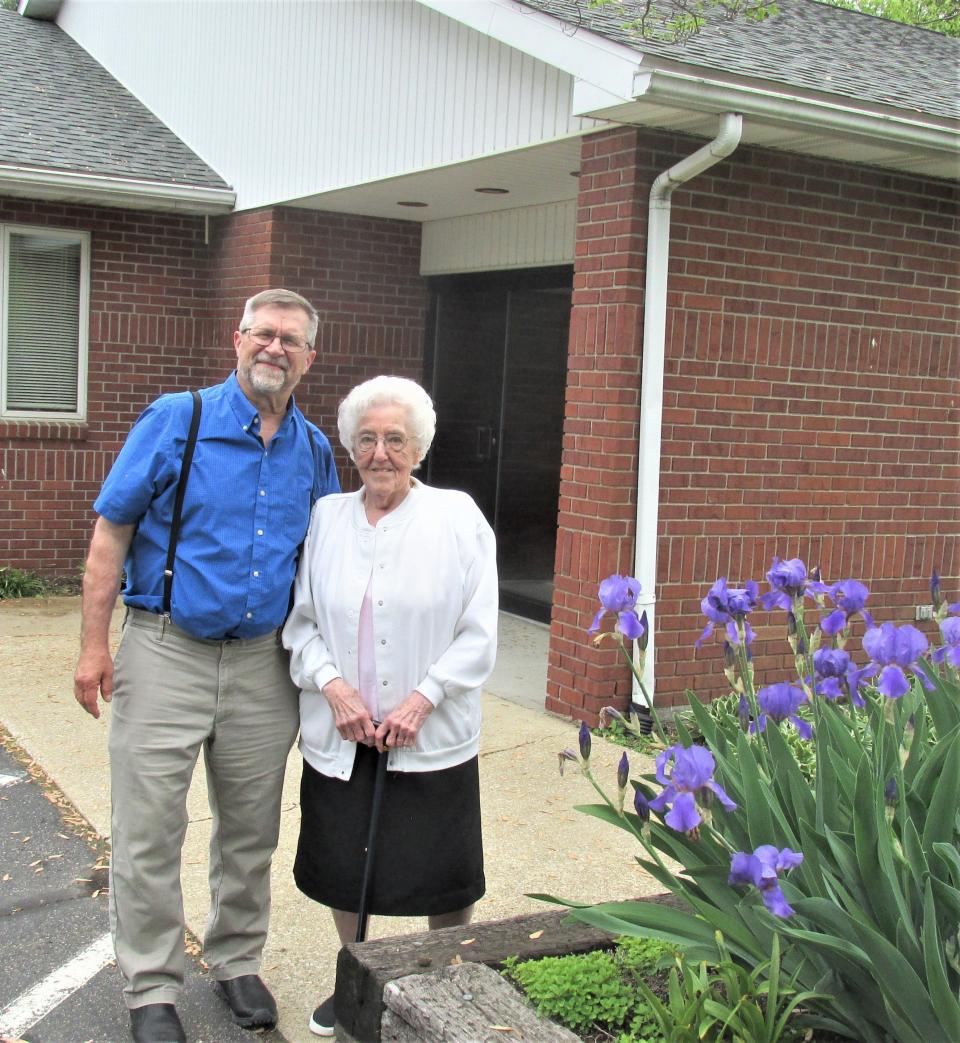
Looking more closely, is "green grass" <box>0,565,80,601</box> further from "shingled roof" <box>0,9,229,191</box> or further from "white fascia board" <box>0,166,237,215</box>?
"shingled roof" <box>0,9,229,191</box>

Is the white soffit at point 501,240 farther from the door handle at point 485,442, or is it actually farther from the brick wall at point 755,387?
the brick wall at point 755,387

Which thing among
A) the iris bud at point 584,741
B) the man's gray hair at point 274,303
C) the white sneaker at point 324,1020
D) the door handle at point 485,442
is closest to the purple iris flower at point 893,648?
the iris bud at point 584,741

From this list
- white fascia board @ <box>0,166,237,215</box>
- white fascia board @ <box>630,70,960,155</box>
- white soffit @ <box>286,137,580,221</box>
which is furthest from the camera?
white fascia board @ <box>0,166,237,215</box>

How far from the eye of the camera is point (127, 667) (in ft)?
10.9

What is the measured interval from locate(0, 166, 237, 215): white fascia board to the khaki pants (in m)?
6.94

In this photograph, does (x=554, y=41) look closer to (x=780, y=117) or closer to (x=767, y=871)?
(x=780, y=117)

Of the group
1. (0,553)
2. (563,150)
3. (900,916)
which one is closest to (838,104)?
(563,150)

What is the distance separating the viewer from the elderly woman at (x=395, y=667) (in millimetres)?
3234

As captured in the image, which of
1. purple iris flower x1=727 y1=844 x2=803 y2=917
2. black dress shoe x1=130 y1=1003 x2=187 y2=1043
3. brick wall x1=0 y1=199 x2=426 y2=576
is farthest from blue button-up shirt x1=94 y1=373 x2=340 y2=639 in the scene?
brick wall x1=0 y1=199 x2=426 y2=576

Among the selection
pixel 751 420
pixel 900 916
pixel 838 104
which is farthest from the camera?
pixel 751 420

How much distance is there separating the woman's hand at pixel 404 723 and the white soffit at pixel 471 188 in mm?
4104

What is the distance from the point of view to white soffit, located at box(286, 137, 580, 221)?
7.18m

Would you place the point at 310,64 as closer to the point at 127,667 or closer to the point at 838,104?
the point at 838,104

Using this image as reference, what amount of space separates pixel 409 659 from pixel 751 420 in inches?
152
